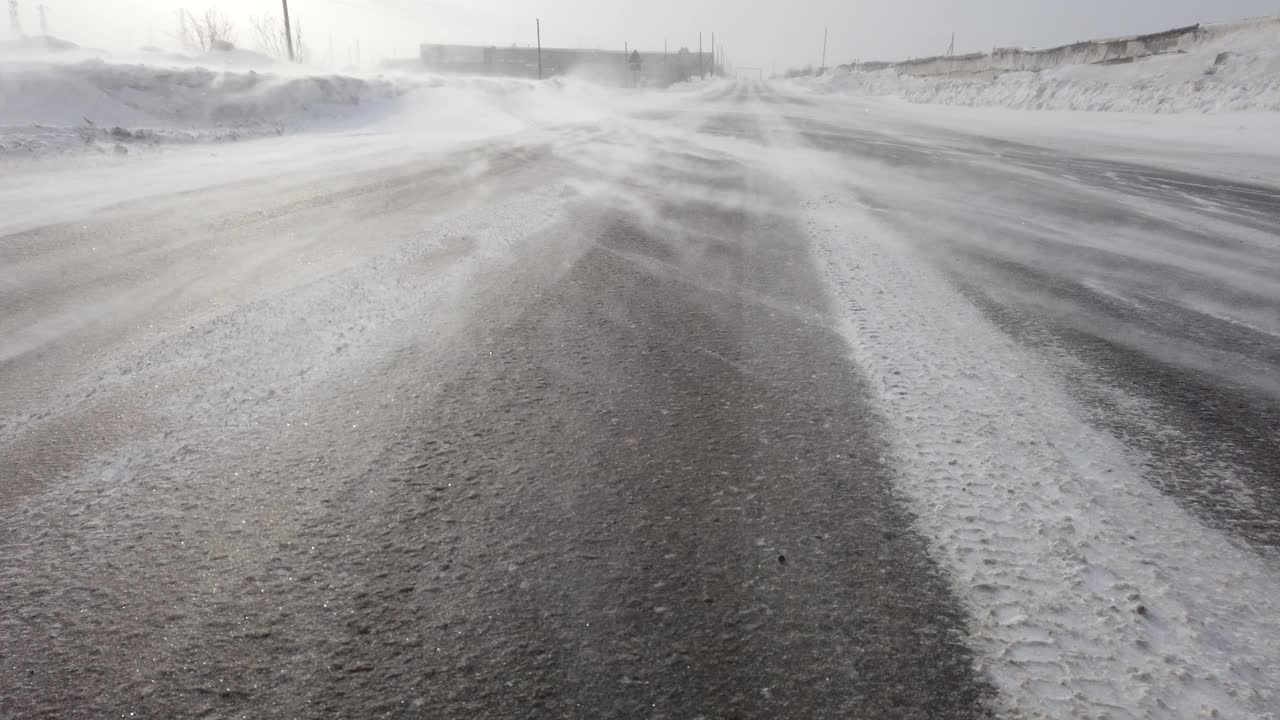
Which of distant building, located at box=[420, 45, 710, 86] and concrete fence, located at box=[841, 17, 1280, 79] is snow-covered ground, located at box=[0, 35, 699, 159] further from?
distant building, located at box=[420, 45, 710, 86]

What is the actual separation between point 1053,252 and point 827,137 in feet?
27.7

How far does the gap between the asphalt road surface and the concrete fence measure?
2328cm

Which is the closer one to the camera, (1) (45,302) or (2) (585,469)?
(2) (585,469)

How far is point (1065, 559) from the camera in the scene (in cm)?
143

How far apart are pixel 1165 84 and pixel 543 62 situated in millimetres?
65872

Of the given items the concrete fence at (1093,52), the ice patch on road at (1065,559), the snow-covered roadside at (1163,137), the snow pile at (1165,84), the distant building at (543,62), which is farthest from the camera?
the distant building at (543,62)

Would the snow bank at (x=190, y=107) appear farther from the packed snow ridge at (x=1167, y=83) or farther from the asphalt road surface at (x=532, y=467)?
the packed snow ridge at (x=1167, y=83)

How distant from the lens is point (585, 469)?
5.87 feet

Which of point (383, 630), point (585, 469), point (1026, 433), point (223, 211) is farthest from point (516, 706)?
point (223, 211)

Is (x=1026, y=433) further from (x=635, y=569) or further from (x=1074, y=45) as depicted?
(x=1074, y=45)

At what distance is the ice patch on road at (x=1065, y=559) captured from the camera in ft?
3.76

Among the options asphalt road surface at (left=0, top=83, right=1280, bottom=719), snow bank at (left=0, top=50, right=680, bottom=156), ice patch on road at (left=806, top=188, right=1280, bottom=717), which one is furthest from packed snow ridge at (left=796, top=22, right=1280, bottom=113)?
ice patch on road at (left=806, top=188, right=1280, bottom=717)

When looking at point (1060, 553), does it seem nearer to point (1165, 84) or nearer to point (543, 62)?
point (1165, 84)

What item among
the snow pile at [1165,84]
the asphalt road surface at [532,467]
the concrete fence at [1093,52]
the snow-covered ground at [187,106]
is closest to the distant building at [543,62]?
the concrete fence at [1093,52]
